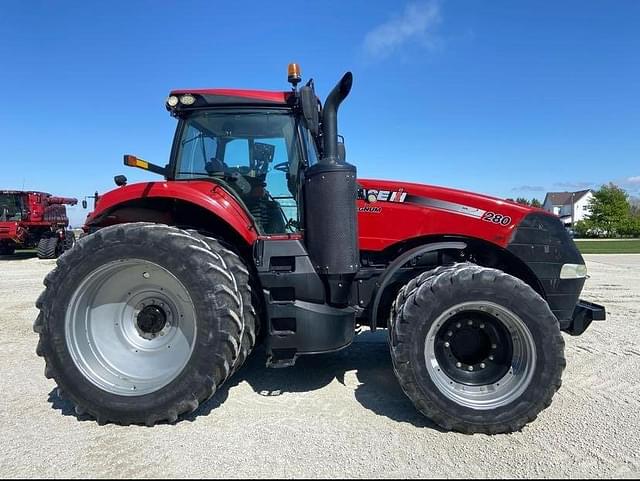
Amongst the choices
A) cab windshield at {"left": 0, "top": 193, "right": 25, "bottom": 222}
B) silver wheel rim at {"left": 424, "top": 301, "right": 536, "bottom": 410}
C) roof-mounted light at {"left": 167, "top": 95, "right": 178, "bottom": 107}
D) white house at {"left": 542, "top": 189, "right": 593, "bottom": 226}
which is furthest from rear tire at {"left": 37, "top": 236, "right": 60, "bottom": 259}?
white house at {"left": 542, "top": 189, "right": 593, "bottom": 226}

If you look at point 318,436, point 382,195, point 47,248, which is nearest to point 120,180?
point 382,195

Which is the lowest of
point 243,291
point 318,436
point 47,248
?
point 318,436

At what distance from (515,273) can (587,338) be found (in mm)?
2255

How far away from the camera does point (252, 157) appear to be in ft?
11.4

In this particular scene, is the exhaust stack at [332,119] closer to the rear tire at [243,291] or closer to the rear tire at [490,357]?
the rear tire at [243,291]

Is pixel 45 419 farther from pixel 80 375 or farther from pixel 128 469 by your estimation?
pixel 128 469

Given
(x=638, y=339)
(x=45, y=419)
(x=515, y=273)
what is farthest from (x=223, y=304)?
(x=638, y=339)

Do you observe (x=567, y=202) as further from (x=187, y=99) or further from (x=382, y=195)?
(x=187, y=99)

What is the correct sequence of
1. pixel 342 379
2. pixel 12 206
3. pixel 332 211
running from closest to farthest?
1. pixel 332 211
2. pixel 342 379
3. pixel 12 206

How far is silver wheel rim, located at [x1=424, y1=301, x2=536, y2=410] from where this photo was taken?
2.79 meters

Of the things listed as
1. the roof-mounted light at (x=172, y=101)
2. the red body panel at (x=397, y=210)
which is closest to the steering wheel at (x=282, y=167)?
the red body panel at (x=397, y=210)

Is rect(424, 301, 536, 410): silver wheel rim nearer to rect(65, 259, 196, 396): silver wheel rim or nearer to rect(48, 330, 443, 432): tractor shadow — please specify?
rect(48, 330, 443, 432): tractor shadow

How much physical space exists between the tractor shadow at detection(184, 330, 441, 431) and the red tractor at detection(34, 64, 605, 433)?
1.01 feet

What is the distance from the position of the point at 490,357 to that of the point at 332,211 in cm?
152
